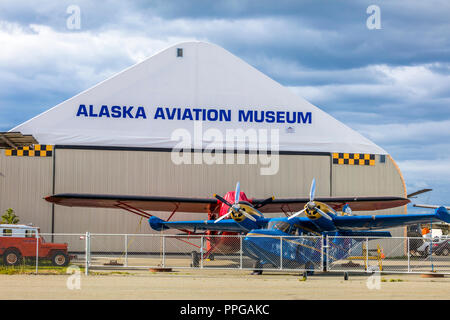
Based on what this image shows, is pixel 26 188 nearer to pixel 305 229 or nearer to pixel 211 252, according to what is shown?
pixel 211 252

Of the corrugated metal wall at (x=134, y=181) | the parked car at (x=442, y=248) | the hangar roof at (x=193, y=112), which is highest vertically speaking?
the hangar roof at (x=193, y=112)

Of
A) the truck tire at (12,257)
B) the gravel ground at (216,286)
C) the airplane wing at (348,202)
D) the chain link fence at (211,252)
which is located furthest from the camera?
the airplane wing at (348,202)

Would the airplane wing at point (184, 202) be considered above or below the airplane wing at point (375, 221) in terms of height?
above

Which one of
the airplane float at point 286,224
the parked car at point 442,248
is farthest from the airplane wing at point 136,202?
the parked car at point 442,248

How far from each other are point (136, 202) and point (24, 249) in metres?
5.32

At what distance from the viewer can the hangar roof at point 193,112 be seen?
30.1m

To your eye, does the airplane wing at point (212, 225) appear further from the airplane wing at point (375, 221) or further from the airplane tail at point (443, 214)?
the airplane tail at point (443, 214)

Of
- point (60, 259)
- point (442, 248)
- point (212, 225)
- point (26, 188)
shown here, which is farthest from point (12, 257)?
point (442, 248)

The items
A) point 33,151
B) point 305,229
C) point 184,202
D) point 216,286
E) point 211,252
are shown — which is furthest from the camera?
point 33,151

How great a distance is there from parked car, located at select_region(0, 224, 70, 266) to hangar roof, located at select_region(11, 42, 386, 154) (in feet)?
28.6

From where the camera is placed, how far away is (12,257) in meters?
21.4

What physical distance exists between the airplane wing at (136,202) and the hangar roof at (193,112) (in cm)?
476
